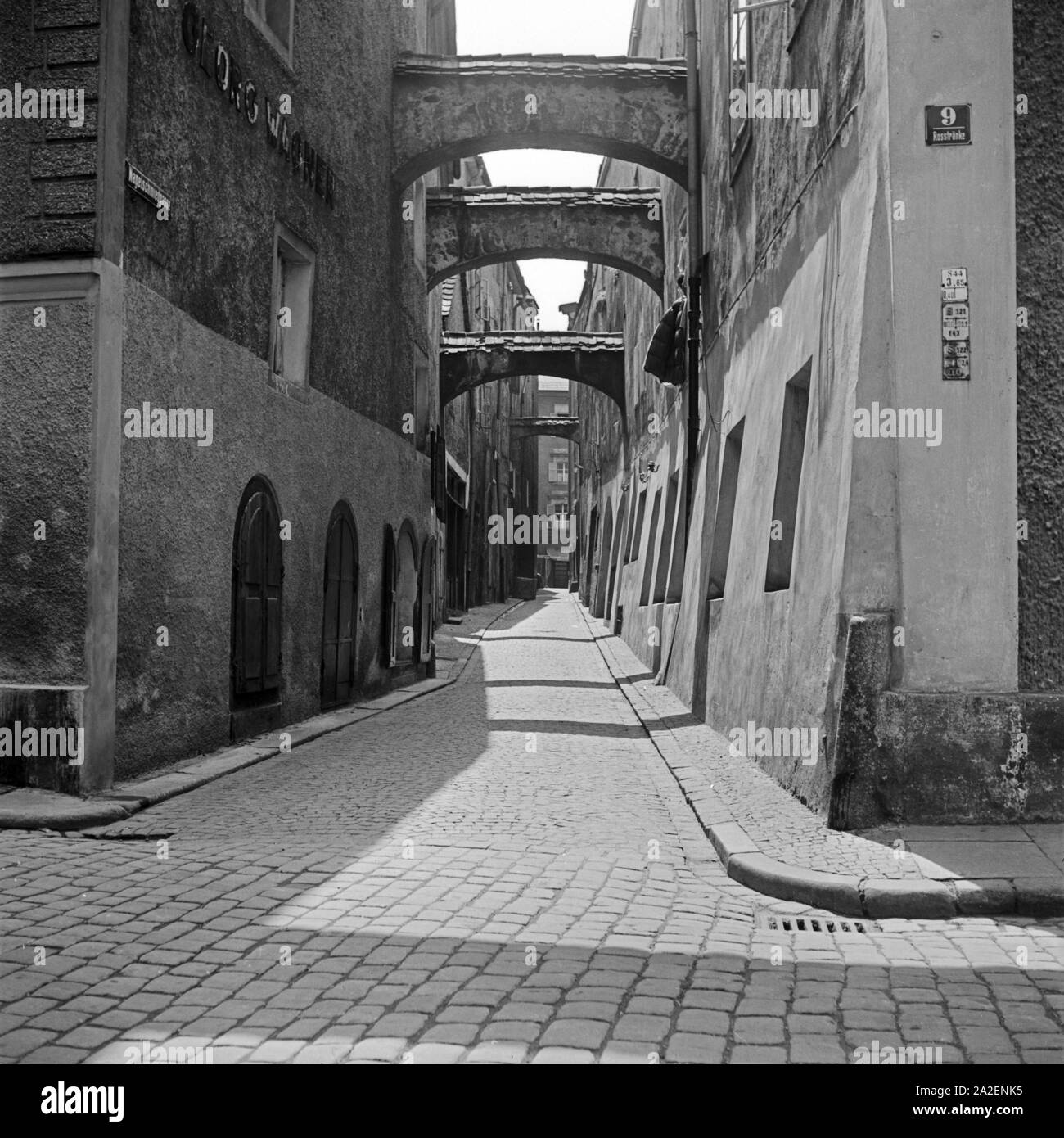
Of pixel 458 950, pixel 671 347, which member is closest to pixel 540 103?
pixel 671 347

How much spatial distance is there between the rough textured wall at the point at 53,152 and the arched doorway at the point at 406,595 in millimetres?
8670

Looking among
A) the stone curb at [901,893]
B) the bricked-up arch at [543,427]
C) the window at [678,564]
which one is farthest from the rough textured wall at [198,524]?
the bricked-up arch at [543,427]

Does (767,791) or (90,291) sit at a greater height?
(90,291)

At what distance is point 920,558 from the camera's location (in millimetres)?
6391

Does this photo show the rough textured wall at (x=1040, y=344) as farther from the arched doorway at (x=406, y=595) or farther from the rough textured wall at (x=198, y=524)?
the arched doorway at (x=406, y=595)

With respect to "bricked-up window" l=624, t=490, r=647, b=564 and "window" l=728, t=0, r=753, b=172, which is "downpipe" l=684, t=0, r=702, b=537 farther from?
"bricked-up window" l=624, t=490, r=647, b=564

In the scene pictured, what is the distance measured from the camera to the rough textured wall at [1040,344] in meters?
6.34

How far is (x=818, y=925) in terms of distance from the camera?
199 inches

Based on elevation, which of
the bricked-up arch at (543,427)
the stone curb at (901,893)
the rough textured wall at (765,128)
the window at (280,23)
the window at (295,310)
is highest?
the bricked-up arch at (543,427)

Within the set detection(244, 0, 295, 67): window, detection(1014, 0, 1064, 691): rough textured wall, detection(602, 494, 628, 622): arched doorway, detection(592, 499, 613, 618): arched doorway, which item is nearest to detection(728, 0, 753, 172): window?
detection(244, 0, 295, 67): window

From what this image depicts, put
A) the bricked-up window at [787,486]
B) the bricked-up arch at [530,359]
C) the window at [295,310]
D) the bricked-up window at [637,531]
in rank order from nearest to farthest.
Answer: the bricked-up window at [787,486] < the window at [295,310] < the bricked-up window at [637,531] < the bricked-up arch at [530,359]
